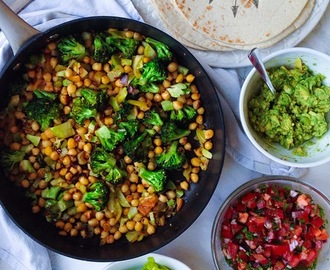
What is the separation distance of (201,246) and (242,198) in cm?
40

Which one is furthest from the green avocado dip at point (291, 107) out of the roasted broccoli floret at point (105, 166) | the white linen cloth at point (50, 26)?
the roasted broccoli floret at point (105, 166)

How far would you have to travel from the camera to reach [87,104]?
122 inches

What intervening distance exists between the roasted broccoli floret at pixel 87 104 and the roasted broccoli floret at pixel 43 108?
10cm

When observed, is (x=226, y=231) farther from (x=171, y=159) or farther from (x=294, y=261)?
(x=171, y=159)

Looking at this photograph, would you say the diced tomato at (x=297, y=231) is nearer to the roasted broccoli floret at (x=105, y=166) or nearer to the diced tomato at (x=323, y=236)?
the diced tomato at (x=323, y=236)

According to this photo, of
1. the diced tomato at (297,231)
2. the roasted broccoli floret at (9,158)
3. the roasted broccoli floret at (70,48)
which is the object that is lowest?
the diced tomato at (297,231)

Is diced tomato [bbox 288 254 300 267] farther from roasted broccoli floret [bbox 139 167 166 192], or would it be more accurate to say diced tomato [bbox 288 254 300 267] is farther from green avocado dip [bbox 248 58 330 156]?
roasted broccoli floret [bbox 139 167 166 192]

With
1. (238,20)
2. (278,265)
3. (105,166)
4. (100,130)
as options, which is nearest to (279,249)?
(278,265)

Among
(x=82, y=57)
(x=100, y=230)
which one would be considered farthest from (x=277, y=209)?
(x=82, y=57)

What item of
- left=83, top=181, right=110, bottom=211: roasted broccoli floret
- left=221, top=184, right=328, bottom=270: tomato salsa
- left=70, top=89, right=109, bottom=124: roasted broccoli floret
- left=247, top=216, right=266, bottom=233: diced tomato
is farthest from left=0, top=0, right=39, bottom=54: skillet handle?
left=247, top=216, right=266, bottom=233: diced tomato

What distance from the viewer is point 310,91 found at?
3117mm

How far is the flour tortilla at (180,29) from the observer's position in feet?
10.6

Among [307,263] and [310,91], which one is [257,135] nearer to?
[310,91]

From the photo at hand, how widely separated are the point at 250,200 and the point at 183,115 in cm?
64
